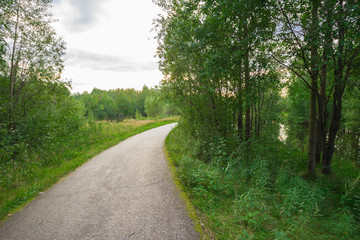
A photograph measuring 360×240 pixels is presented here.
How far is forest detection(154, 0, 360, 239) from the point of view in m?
3.42

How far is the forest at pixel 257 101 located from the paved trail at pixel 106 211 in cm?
64

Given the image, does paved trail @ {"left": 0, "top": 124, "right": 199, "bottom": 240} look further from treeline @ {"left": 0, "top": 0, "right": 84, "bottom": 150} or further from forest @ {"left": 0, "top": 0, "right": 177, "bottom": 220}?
treeline @ {"left": 0, "top": 0, "right": 84, "bottom": 150}

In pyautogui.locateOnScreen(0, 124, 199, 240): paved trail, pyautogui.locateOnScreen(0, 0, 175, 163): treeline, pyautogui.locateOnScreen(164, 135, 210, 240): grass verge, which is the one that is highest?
pyautogui.locateOnScreen(0, 0, 175, 163): treeline

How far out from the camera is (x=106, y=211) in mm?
3775

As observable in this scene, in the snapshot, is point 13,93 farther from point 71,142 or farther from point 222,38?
point 222,38

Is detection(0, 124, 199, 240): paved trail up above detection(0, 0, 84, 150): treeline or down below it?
below

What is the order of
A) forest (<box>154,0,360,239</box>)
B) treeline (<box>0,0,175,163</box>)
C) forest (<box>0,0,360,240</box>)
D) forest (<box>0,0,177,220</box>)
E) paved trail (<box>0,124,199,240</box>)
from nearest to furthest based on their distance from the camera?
paved trail (<box>0,124,199,240</box>)
forest (<box>154,0,360,239</box>)
forest (<box>0,0,360,240</box>)
forest (<box>0,0,177,220</box>)
treeline (<box>0,0,175,163</box>)

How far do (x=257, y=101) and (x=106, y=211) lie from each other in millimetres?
6485

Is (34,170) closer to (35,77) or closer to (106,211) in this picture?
(106,211)

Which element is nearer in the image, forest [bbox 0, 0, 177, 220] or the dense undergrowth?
the dense undergrowth

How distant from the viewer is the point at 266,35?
524cm

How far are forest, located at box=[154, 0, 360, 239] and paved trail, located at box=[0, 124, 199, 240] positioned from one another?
0.64 metres

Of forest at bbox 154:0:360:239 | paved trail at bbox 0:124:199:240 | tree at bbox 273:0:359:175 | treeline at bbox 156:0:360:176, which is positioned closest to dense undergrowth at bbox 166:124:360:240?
forest at bbox 154:0:360:239

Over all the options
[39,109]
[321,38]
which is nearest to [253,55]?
[321,38]
